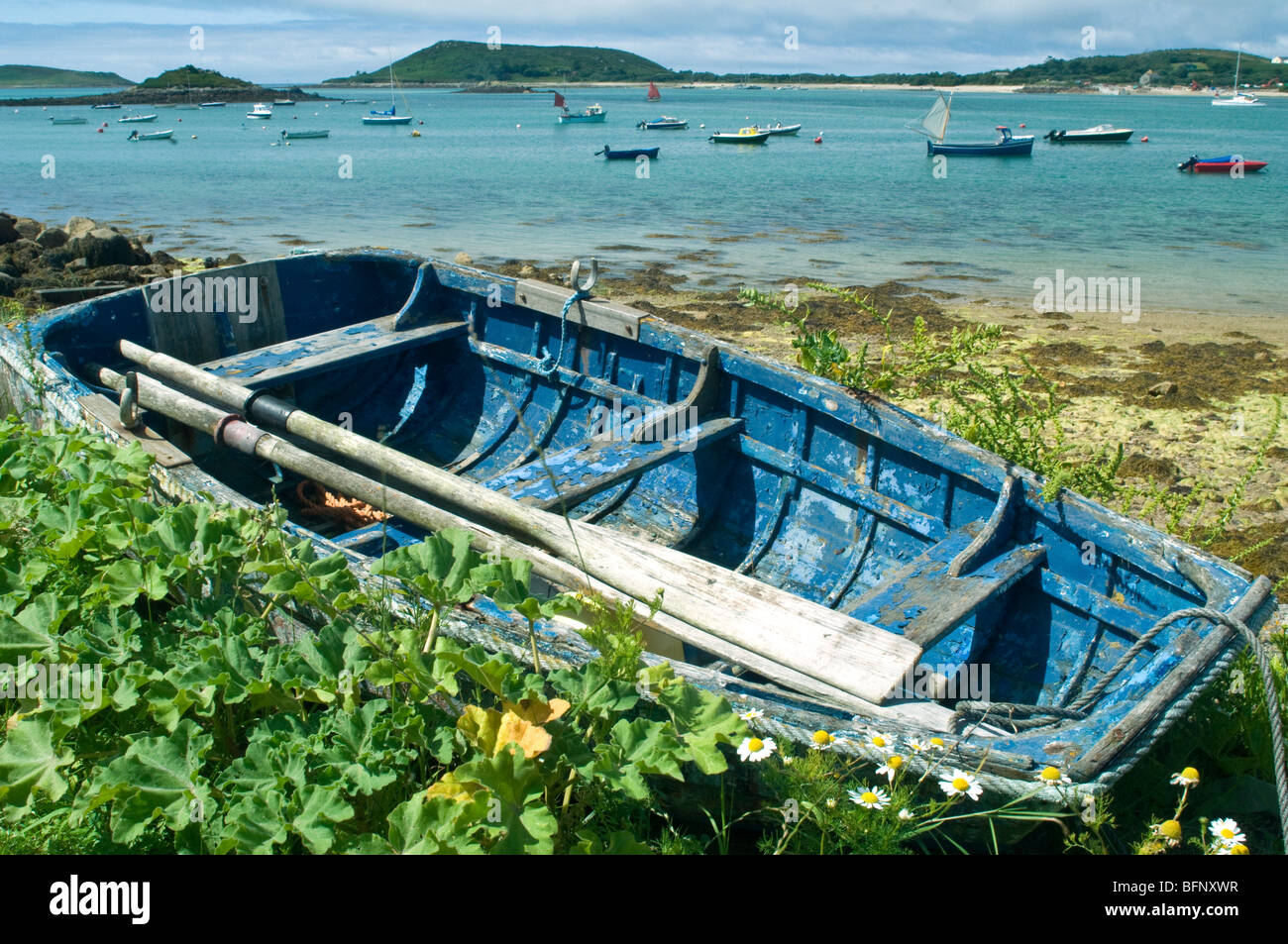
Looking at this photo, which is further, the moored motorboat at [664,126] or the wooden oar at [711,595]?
the moored motorboat at [664,126]

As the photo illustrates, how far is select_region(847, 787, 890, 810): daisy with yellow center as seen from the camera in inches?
87.9

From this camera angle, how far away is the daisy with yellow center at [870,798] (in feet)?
7.32

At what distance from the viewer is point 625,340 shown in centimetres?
588

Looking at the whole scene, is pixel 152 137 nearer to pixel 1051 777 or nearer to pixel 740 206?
pixel 740 206

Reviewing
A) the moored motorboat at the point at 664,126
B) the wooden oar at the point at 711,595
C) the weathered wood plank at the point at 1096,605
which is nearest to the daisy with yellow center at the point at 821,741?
the wooden oar at the point at 711,595

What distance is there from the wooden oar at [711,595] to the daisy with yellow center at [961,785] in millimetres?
373

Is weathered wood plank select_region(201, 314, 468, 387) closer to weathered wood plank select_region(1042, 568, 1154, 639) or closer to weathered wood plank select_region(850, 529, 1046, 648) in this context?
weathered wood plank select_region(850, 529, 1046, 648)

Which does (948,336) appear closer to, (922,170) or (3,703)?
(3,703)

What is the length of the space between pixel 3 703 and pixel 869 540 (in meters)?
3.62

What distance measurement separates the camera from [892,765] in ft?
7.68

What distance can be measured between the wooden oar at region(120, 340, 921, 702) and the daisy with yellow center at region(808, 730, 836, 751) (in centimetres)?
Result: 29

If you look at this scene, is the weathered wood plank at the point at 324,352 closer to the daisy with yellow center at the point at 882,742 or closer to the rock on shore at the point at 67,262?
the daisy with yellow center at the point at 882,742

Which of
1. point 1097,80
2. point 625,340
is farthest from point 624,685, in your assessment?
point 1097,80

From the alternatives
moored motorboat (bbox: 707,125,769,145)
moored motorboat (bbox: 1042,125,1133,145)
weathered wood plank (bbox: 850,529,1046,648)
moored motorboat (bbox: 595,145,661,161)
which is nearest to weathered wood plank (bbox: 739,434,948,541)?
weathered wood plank (bbox: 850,529,1046,648)
